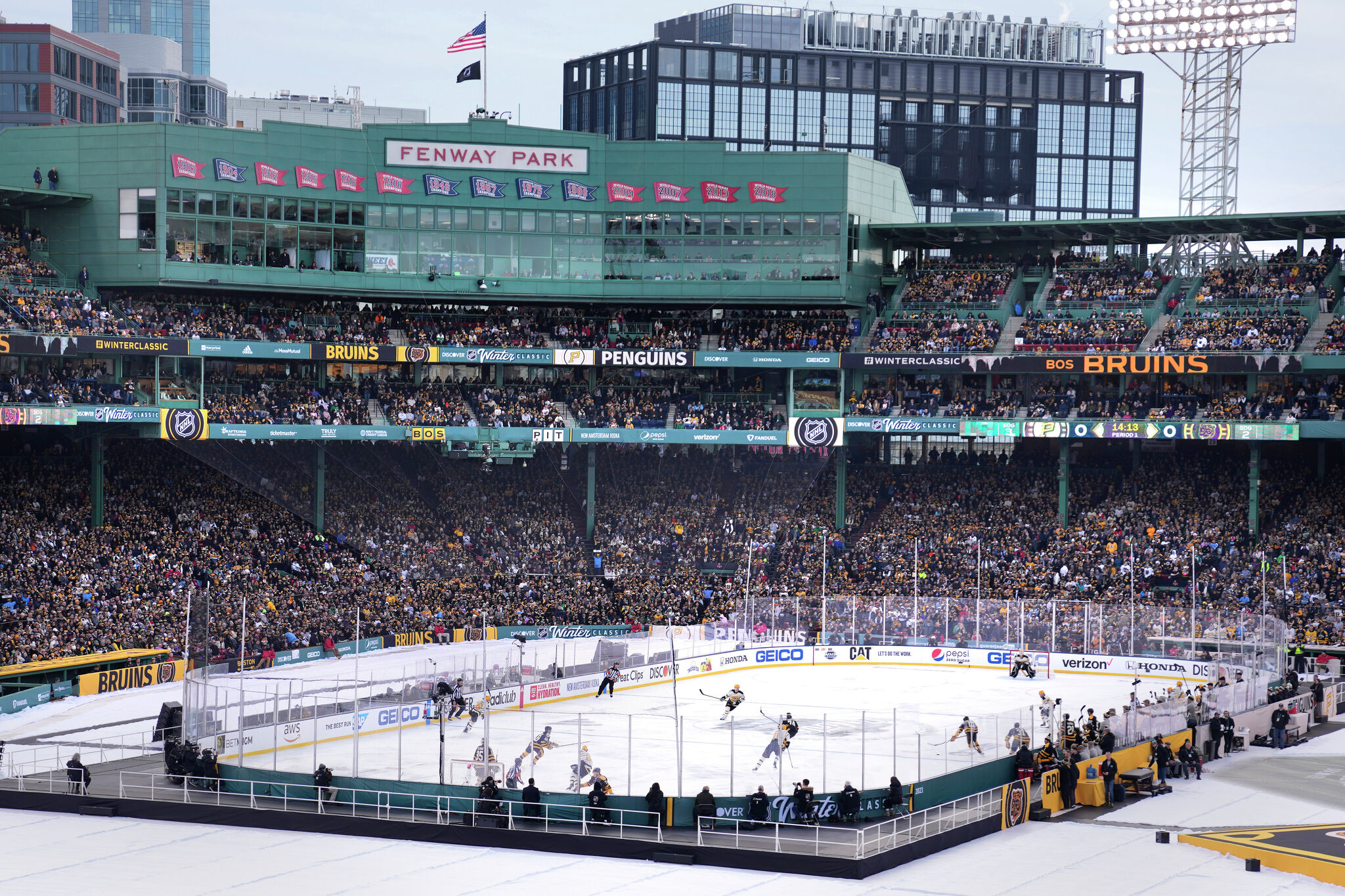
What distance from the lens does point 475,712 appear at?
1208 inches

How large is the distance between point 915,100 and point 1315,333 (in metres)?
65.6

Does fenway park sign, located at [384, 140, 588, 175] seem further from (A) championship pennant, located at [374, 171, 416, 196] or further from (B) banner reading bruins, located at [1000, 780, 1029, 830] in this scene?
(B) banner reading bruins, located at [1000, 780, 1029, 830]

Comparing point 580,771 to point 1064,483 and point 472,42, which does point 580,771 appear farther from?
point 472,42

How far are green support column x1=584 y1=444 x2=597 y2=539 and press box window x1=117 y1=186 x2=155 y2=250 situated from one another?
18787 mm

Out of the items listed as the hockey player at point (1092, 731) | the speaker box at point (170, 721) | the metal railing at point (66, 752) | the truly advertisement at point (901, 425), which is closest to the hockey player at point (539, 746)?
the speaker box at point (170, 721)

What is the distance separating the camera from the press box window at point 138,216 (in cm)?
5772

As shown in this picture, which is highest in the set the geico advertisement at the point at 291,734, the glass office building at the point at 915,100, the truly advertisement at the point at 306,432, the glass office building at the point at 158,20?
the glass office building at the point at 158,20

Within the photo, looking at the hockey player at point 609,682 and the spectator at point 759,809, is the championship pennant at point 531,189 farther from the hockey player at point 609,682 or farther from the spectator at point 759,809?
the spectator at point 759,809

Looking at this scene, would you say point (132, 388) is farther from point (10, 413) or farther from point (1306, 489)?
point (1306, 489)

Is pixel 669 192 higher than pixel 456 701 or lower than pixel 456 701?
higher

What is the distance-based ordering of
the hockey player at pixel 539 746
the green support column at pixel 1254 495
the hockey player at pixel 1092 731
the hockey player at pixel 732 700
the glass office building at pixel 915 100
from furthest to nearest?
the glass office building at pixel 915 100 → the green support column at pixel 1254 495 → the hockey player at pixel 732 700 → the hockey player at pixel 1092 731 → the hockey player at pixel 539 746

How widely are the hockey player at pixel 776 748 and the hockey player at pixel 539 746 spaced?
383 centimetres

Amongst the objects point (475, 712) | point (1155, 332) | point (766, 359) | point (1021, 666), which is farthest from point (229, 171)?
point (1155, 332)

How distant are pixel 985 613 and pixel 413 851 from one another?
87.3ft
